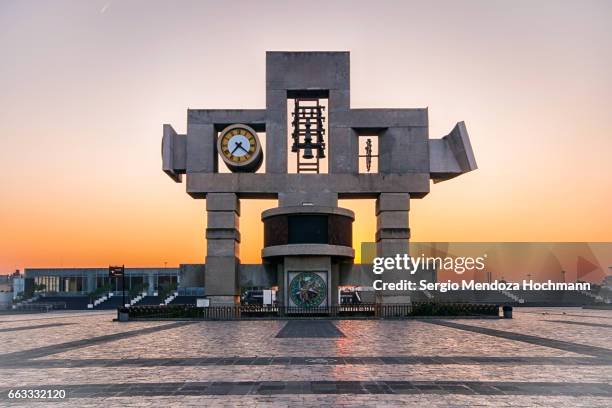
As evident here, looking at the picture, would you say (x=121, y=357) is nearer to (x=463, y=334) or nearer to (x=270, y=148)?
(x=463, y=334)

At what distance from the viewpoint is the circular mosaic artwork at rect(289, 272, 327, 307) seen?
42906mm

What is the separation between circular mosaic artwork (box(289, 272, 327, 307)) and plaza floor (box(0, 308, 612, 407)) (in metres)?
14.0

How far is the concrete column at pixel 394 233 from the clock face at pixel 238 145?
1052 cm

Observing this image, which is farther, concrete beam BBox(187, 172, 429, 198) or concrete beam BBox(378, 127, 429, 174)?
concrete beam BBox(378, 127, 429, 174)

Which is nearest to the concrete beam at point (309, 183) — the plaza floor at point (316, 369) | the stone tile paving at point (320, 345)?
the stone tile paving at point (320, 345)

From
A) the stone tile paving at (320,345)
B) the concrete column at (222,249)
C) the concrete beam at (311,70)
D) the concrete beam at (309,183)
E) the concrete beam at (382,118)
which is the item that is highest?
the concrete beam at (311,70)

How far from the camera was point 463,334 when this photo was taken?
28953 mm

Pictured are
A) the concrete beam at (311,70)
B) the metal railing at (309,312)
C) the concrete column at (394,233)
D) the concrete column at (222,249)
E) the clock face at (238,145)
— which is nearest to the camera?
the metal railing at (309,312)

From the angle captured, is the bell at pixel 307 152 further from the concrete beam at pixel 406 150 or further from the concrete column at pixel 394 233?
the concrete column at pixel 394 233

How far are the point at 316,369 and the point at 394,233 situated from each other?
2788 centimetres

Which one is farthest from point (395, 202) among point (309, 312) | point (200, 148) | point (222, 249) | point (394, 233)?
point (200, 148)

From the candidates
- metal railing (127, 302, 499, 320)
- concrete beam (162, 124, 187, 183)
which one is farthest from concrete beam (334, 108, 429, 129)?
metal railing (127, 302, 499, 320)

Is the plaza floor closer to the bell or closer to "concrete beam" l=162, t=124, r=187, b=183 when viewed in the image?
the bell

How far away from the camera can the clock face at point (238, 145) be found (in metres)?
44.7
